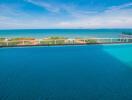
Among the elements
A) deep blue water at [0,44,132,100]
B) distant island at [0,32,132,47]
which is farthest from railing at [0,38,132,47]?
deep blue water at [0,44,132,100]

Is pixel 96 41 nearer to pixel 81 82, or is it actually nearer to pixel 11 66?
pixel 11 66

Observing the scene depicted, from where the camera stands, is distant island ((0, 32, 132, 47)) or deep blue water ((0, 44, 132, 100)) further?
distant island ((0, 32, 132, 47))

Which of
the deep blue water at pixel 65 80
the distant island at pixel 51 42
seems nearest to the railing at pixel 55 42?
the distant island at pixel 51 42

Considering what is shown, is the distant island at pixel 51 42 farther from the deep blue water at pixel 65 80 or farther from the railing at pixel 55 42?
the deep blue water at pixel 65 80

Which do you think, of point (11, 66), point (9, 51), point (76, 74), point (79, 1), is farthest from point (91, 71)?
point (79, 1)

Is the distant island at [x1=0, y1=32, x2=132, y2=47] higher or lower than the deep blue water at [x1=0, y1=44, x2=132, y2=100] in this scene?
higher

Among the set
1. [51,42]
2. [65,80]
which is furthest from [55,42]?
[65,80]

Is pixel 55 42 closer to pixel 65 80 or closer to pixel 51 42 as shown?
pixel 51 42

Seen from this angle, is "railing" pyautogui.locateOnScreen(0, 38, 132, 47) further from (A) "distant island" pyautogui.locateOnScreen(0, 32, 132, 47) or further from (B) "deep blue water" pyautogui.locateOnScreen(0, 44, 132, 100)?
(B) "deep blue water" pyautogui.locateOnScreen(0, 44, 132, 100)

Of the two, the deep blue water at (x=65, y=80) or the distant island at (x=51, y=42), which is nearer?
the deep blue water at (x=65, y=80)

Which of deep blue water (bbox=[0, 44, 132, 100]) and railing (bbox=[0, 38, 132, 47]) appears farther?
railing (bbox=[0, 38, 132, 47])

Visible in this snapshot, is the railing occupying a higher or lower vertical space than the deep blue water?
higher
